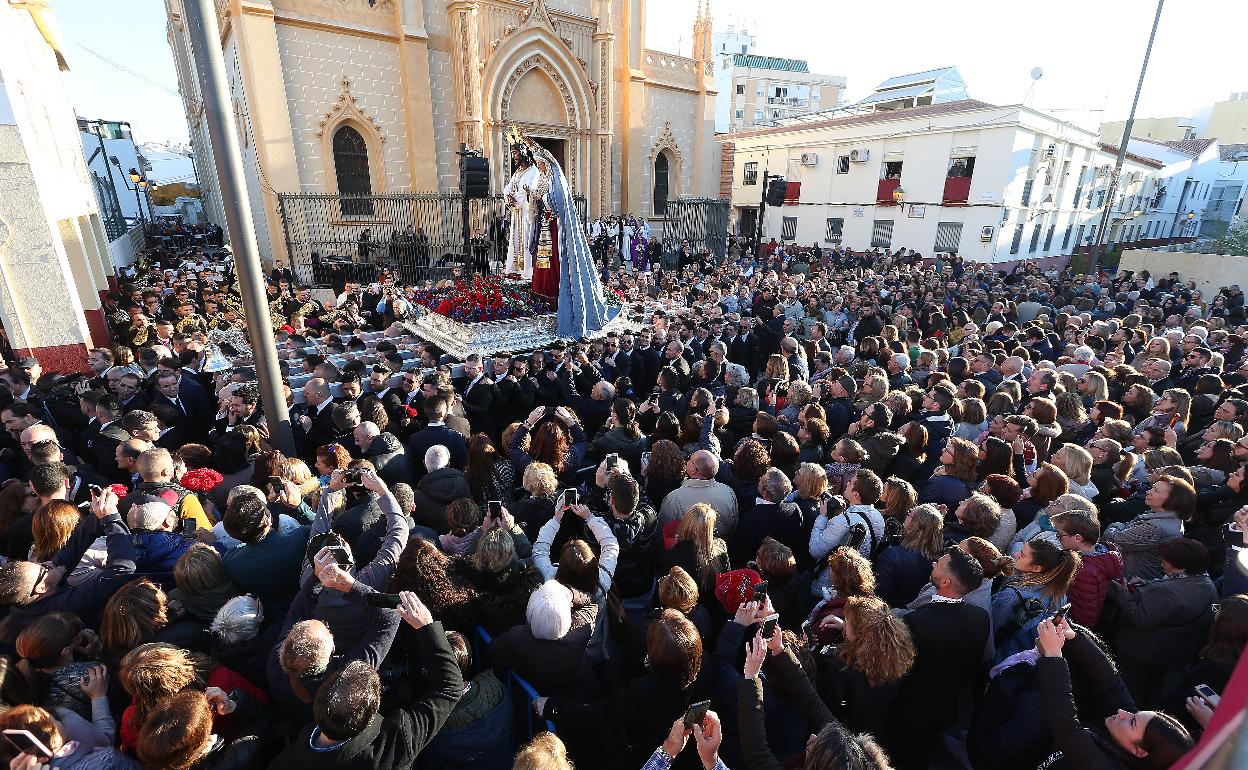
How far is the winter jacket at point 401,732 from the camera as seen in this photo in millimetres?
1968

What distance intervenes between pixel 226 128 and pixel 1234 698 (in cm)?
446

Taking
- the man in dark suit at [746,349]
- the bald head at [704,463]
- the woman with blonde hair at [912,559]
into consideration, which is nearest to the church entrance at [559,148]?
the man in dark suit at [746,349]

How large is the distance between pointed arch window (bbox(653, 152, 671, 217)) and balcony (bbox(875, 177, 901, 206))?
9.44 m

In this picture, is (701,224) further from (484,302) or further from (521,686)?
(521,686)

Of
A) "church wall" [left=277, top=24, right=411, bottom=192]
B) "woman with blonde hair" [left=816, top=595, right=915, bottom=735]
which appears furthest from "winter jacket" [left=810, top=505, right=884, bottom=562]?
"church wall" [left=277, top=24, right=411, bottom=192]

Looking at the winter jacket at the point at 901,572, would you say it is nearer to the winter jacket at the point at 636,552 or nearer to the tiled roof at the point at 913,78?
the winter jacket at the point at 636,552

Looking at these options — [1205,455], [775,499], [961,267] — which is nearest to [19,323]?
[775,499]

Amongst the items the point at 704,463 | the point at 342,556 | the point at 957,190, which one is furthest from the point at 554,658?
the point at 957,190

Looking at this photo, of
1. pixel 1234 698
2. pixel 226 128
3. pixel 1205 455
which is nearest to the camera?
pixel 1234 698

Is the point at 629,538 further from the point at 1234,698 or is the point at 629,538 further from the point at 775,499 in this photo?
the point at 1234,698

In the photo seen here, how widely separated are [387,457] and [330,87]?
15030 millimetres

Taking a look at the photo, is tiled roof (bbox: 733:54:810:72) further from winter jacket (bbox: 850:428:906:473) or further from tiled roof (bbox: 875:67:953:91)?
winter jacket (bbox: 850:428:906:473)

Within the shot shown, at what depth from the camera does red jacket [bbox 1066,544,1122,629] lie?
287cm

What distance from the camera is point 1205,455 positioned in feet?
13.9
